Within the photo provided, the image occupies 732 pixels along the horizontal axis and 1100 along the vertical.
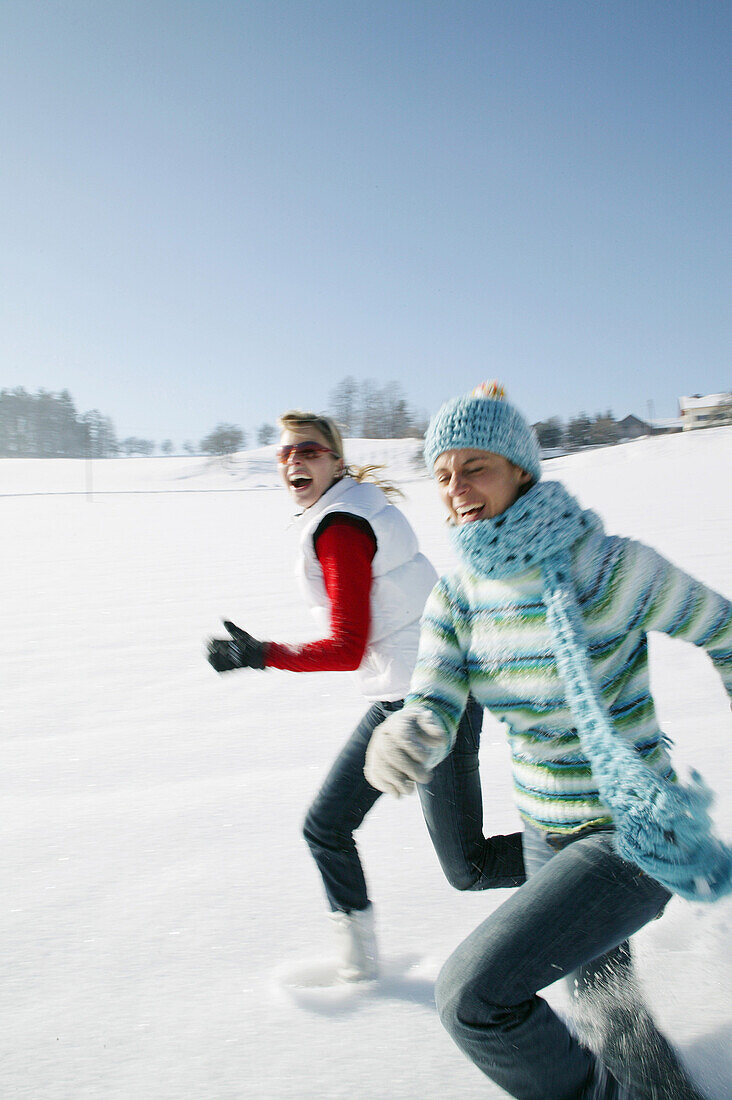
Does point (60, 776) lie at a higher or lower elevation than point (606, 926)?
lower

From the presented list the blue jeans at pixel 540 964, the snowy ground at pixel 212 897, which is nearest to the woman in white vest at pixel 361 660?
the snowy ground at pixel 212 897

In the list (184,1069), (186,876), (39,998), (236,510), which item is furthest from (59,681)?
(236,510)

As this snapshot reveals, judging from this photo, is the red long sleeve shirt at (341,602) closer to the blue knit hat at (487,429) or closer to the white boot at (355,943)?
the blue knit hat at (487,429)

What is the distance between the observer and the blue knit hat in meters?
1.62

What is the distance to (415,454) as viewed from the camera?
48.8m

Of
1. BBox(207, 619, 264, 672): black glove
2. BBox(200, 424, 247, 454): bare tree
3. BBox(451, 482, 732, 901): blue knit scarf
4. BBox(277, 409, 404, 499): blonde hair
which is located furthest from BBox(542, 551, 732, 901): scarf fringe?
BBox(200, 424, 247, 454): bare tree

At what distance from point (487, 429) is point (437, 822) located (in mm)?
1032

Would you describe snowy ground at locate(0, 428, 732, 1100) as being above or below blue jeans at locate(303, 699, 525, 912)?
below

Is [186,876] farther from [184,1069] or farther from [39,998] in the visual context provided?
[184,1069]

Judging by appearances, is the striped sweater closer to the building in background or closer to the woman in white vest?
the woman in white vest

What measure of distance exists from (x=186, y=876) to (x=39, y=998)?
2.14ft

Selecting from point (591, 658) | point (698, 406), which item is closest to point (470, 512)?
Result: point (591, 658)

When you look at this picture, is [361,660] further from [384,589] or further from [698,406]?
[698,406]

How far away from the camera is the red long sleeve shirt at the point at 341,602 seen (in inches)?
75.4
